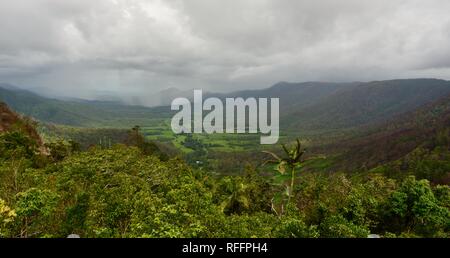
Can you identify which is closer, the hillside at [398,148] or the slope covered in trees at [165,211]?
the slope covered in trees at [165,211]

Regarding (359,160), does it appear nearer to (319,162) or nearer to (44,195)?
(319,162)

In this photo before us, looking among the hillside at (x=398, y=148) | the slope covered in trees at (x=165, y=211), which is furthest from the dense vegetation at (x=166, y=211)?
the hillside at (x=398, y=148)

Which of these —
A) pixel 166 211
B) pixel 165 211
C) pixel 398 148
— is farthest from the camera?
pixel 398 148

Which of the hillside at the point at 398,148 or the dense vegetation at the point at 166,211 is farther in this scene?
the hillside at the point at 398,148

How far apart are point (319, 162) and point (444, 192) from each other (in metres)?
159

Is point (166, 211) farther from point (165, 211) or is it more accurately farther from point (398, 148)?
point (398, 148)

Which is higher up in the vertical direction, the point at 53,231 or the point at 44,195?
the point at 44,195

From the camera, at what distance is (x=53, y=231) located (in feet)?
57.8

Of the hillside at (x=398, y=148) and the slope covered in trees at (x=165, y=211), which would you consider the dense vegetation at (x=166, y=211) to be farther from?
the hillside at (x=398, y=148)

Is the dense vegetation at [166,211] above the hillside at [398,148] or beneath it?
above

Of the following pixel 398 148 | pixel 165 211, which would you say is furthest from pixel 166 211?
pixel 398 148

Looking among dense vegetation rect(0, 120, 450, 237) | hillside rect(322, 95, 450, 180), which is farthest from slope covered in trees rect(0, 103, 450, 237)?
hillside rect(322, 95, 450, 180)

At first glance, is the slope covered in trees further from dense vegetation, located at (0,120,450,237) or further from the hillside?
the hillside

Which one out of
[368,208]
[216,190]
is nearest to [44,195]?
[368,208]
